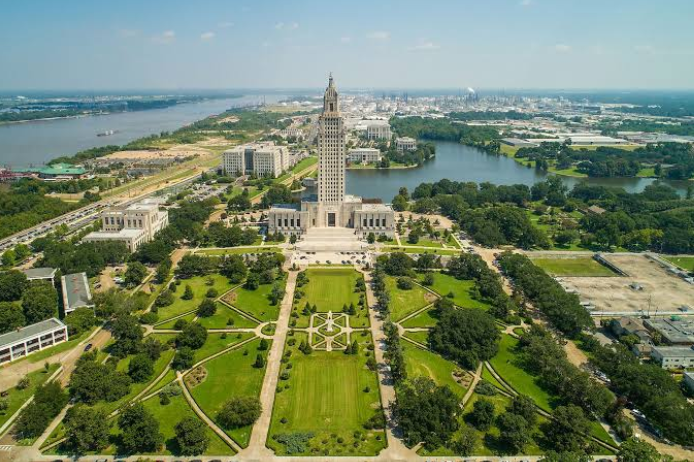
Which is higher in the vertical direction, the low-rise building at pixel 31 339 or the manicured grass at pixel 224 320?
the low-rise building at pixel 31 339

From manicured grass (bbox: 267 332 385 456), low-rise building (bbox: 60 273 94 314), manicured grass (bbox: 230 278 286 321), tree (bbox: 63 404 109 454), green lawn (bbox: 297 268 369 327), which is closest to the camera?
tree (bbox: 63 404 109 454)

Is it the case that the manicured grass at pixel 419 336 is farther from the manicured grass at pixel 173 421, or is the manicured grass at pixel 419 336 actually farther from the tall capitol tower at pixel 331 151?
the tall capitol tower at pixel 331 151

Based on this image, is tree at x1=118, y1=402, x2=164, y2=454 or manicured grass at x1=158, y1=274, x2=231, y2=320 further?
manicured grass at x1=158, y1=274, x2=231, y2=320

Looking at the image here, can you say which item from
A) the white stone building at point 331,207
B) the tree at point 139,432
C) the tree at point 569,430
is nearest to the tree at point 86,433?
the tree at point 139,432

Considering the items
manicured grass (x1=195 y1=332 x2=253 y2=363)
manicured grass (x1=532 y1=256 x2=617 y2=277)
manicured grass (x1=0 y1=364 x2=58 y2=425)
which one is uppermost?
manicured grass (x1=532 y1=256 x2=617 y2=277)

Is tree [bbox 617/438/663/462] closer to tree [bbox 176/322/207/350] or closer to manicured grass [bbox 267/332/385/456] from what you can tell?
manicured grass [bbox 267/332/385/456]

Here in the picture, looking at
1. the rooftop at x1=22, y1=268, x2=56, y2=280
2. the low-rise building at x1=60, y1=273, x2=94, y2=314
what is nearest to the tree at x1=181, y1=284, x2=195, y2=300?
the low-rise building at x1=60, y1=273, x2=94, y2=314

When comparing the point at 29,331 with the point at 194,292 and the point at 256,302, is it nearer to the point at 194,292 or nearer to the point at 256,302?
the point at 194,292
